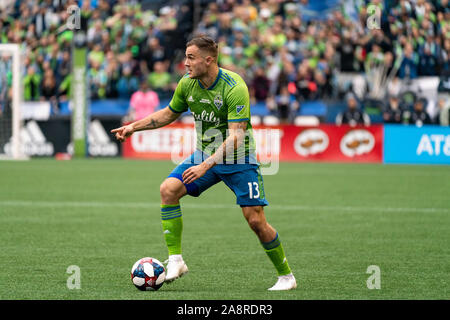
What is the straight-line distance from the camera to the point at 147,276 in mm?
7012

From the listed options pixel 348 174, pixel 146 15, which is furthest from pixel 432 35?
pixel 146 15

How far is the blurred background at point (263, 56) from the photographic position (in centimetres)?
2408

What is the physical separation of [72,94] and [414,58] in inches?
388

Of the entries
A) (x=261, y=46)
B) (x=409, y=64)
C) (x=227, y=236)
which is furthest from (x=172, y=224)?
(x=261, y=46)

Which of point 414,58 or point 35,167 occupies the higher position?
point 414,58

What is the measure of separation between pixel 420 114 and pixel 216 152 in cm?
1808

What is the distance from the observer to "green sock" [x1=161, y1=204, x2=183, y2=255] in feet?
24.4

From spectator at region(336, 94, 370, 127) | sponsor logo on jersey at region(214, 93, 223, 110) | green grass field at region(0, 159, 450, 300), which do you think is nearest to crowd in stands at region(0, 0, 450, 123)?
spectator at region(336, 94, 370, 127)

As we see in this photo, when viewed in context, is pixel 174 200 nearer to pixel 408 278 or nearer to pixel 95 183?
pixel 408 278

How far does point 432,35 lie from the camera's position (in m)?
23.5

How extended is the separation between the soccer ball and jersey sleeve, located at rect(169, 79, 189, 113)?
4.48ft

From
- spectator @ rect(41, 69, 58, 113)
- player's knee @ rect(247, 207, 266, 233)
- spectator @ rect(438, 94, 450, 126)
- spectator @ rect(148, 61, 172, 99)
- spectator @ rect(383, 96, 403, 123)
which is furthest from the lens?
spectator @ rect(41, 69, 58, 113)

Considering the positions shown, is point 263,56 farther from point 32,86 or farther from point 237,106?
point 237,106

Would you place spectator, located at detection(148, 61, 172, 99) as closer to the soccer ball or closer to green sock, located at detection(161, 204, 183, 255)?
green sock, located at detection(161, 204, 183, 255)
